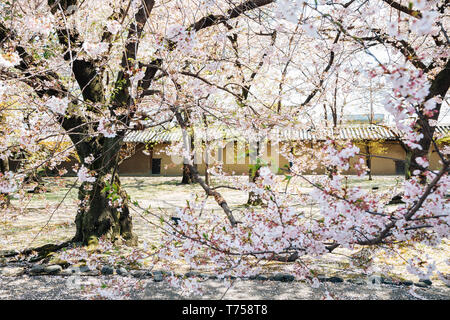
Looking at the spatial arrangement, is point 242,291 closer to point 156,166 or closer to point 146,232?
point 146,232

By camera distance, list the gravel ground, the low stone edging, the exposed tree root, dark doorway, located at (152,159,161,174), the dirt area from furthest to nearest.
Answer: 1. dark doorway, located at (152,159,161,174)
2. the exposed tree root
3. the dirt area
4. the low stone edging
5. the gravel ground

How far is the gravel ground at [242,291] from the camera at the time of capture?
12.7 feet

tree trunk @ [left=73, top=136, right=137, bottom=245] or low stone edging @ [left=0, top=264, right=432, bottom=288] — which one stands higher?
tree trunk @ [left=73, top=136, right=137, bottom=245]

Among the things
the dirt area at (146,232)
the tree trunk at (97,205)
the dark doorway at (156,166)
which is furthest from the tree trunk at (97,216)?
the dark doorway at (156,166)

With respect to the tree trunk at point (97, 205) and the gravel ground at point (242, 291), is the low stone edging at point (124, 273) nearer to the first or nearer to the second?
the gravel ground at point (242, 291)

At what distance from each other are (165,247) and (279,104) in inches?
323

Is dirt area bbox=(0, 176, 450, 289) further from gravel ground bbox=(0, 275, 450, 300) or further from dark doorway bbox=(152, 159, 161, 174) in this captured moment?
dark doorway bbox=(152, 159, 161, 174)

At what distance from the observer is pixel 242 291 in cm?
400

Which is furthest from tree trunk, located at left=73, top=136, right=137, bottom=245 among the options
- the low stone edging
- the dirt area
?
the low stone edging

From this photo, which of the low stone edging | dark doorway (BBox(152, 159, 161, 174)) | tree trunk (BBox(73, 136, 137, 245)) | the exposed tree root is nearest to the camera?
the low stone edging

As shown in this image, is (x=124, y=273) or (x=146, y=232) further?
(x=146, y=232)

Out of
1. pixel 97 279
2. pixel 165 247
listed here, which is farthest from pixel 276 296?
pixel 97 279

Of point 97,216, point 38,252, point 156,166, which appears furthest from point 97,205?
point 156,166

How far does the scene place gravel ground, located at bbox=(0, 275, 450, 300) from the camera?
3.86 m
